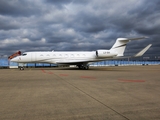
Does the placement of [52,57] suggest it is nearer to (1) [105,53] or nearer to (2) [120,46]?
(1) [105,53]

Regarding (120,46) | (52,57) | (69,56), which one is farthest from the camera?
(69,56)

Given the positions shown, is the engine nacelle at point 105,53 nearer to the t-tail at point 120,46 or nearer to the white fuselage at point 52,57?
the white fuselage at point 52,57

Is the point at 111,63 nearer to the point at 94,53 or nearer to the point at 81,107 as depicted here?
the point at 94,53

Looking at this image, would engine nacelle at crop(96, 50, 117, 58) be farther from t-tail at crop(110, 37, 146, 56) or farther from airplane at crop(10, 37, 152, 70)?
Result: t-tail at crop(110, 37, 146, 56)

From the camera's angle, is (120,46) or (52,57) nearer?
(52,57)

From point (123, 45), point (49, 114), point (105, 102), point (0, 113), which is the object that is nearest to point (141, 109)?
point (105, 102)

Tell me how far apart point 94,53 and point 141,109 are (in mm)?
24761

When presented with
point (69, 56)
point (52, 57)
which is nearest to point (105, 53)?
point (69, 56)

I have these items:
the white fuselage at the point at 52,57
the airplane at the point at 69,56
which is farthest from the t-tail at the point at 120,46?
the white fuselage at the point at 52,57

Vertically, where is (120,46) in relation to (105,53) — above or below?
above

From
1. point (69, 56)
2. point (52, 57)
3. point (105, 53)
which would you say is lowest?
point (52, 57)

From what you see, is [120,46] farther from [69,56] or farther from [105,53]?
[69,56]

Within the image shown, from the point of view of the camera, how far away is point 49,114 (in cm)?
419

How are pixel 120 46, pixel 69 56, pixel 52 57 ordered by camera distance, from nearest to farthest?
1. pixel 52 57
2. pixel 120 46
3. pixel 69 56
